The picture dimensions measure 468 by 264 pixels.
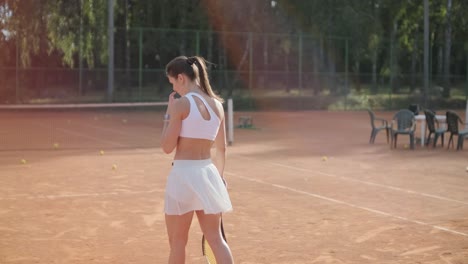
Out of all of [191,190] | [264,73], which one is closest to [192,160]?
[191,190]

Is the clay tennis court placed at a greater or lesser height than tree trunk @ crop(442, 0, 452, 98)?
lesser

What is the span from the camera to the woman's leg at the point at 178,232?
442cm

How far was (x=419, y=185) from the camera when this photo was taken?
34.5ft

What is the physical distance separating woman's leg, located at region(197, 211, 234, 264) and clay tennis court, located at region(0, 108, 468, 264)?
5.60 ft

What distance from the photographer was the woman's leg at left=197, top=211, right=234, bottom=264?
4.46 metres

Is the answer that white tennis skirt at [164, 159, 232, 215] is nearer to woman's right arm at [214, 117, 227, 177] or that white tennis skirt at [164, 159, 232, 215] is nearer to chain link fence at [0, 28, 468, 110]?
woman's right arm at [214, 117, 227, 177]

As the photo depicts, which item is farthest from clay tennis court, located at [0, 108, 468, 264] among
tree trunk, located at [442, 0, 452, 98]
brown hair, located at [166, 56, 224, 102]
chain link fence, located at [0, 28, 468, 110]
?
tree trunk, located at [442, 0, 452, 98]

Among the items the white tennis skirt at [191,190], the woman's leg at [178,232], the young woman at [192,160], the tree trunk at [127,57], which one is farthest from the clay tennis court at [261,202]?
the tree trunk at [127,57]

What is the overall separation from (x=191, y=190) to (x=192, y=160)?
0.18 metres

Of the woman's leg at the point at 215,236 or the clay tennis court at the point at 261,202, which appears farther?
the clay tennis court at the point at 261,202

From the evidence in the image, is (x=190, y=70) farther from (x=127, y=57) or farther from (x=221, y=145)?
(x=127, y=57)

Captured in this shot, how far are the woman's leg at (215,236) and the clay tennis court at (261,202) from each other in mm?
1708

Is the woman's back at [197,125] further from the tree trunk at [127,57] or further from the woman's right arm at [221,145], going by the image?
the tree trunk at [127,57]

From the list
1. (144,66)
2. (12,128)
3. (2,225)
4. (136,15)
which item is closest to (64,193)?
(2,225)
